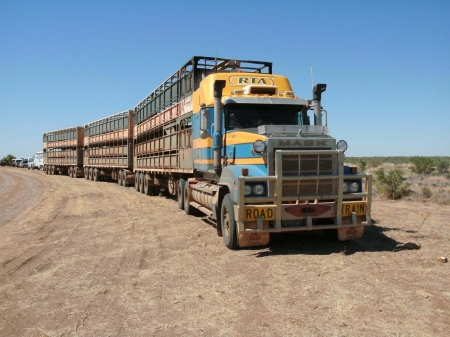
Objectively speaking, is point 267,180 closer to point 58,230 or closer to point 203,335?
point 203,335

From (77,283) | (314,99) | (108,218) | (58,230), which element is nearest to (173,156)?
(108,218)

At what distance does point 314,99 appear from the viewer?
9352 millimetres

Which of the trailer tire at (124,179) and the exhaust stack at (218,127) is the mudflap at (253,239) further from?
the trailer tire at (124,179)

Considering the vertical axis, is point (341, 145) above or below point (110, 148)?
below

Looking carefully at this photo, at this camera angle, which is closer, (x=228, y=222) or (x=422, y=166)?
(x=228, y=222)

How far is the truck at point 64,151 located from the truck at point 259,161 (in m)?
25.1

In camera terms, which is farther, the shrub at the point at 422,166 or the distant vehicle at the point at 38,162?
the distant vehicle at the point at 38,162

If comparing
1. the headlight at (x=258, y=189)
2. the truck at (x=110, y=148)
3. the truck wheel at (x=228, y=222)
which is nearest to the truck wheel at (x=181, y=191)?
the truck wheel at (x=228, y=222)

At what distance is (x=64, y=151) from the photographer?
39.5 m

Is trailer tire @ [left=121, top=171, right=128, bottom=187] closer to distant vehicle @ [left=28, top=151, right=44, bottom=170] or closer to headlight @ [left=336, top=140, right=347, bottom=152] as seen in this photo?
headlight @ [left=336, top=140, right=347, bottom=152]

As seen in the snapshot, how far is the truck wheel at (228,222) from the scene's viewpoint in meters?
7.45

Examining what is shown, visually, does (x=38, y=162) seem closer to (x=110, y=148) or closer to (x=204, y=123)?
(x=110, y=148)

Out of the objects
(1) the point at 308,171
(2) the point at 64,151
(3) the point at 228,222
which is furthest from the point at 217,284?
(2) the point at 64,151

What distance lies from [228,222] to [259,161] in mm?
1322
